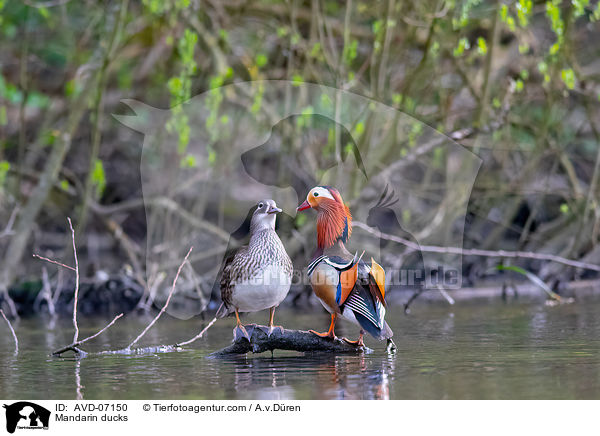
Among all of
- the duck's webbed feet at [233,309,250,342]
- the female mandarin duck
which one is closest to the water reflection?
the duck's webbed feet at [233,309,250,342]

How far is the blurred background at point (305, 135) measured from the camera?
29.0 ft

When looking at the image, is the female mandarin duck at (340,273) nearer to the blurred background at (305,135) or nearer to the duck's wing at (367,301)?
the duck's wing at (367,301)

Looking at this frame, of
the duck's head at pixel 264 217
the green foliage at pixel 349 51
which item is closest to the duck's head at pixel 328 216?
the duck's head at pixel 264 217

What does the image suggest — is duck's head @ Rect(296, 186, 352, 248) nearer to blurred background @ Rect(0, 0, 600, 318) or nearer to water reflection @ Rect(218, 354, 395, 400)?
water reflection @ Rect(218, 354, 395, 400)

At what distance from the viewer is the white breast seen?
432 cm

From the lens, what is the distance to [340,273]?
14.2ft

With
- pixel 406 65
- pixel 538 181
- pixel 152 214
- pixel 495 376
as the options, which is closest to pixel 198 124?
pixel 152 214

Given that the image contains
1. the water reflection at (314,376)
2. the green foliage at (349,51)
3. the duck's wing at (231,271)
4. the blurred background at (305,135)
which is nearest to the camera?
the water reflection at (314,376)

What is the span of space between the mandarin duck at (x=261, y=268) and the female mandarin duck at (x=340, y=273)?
0.54 feet
